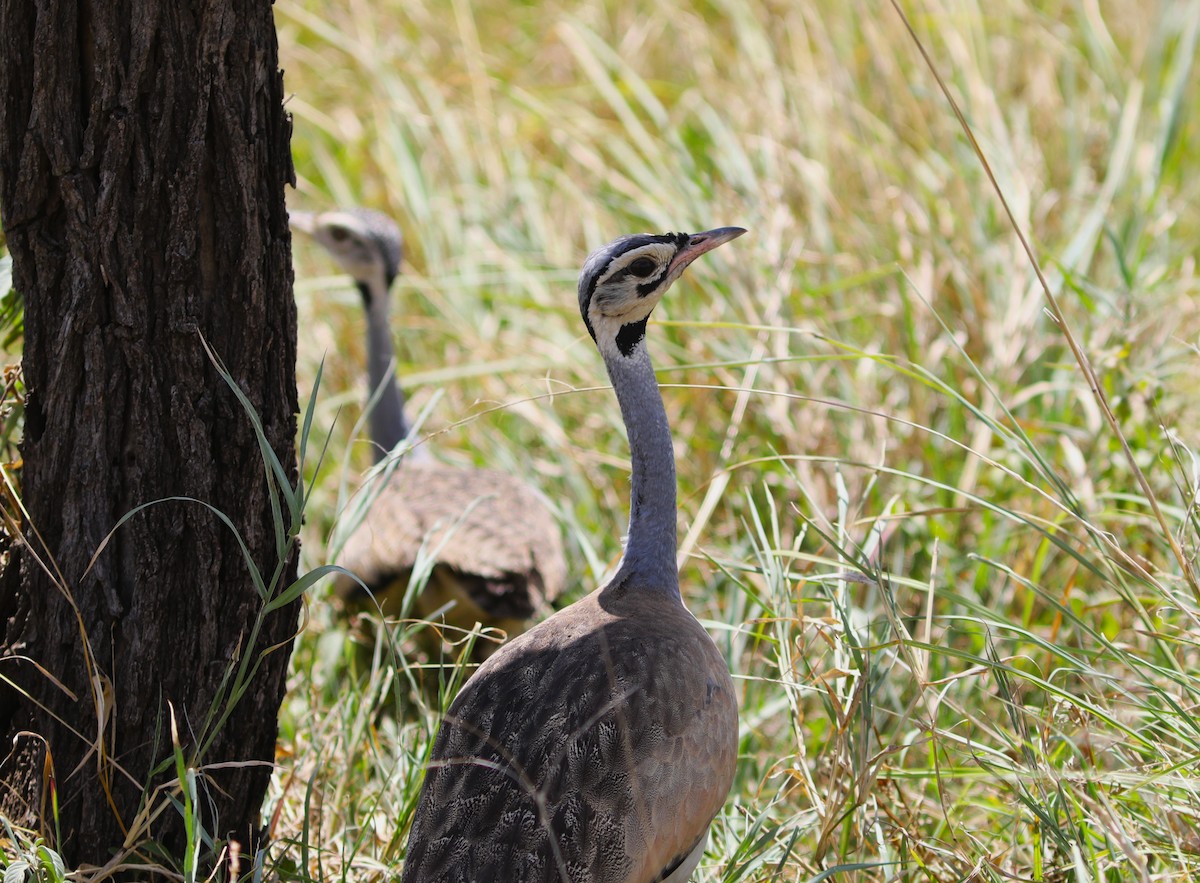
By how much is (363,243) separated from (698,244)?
8.00 feet

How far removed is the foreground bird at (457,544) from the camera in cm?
420

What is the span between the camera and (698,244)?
3.15 meters

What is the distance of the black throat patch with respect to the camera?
122 inches

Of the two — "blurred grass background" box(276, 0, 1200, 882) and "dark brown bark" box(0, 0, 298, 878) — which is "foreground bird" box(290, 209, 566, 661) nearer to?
"blurred grass background" box(276, 0, 1200, 882)

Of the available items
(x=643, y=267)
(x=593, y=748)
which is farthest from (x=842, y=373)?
(x=593, y=748)

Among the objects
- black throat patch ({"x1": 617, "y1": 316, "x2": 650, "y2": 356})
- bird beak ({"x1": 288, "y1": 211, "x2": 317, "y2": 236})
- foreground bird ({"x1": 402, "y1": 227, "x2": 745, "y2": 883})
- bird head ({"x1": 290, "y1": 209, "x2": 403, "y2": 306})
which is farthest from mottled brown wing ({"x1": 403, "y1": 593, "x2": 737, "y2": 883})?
bird beak ({"x1": 288, "y1": 211, "x2": 317, "y2": 236})

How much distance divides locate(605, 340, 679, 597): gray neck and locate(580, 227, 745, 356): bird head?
5cm

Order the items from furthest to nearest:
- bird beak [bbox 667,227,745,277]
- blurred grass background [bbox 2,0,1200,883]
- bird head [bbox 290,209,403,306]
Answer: bird head [bbox 290,209,403,306], bird beak [bbox 667,227,745,277], blurred grass background [bbox 2,0,1200,883]

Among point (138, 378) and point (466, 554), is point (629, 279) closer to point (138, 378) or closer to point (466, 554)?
point (138, 378)

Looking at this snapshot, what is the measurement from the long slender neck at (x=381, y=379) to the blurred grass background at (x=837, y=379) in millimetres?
190

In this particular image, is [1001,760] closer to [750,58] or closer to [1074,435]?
[1074,435]

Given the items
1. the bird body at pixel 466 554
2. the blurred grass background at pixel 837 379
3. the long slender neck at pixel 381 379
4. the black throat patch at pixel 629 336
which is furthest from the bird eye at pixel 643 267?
the long slender neck at pixel 381 379

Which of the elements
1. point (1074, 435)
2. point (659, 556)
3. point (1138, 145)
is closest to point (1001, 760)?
point (659, 556)

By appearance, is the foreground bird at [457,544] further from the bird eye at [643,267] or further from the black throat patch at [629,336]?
the bird eye at [643,267]
